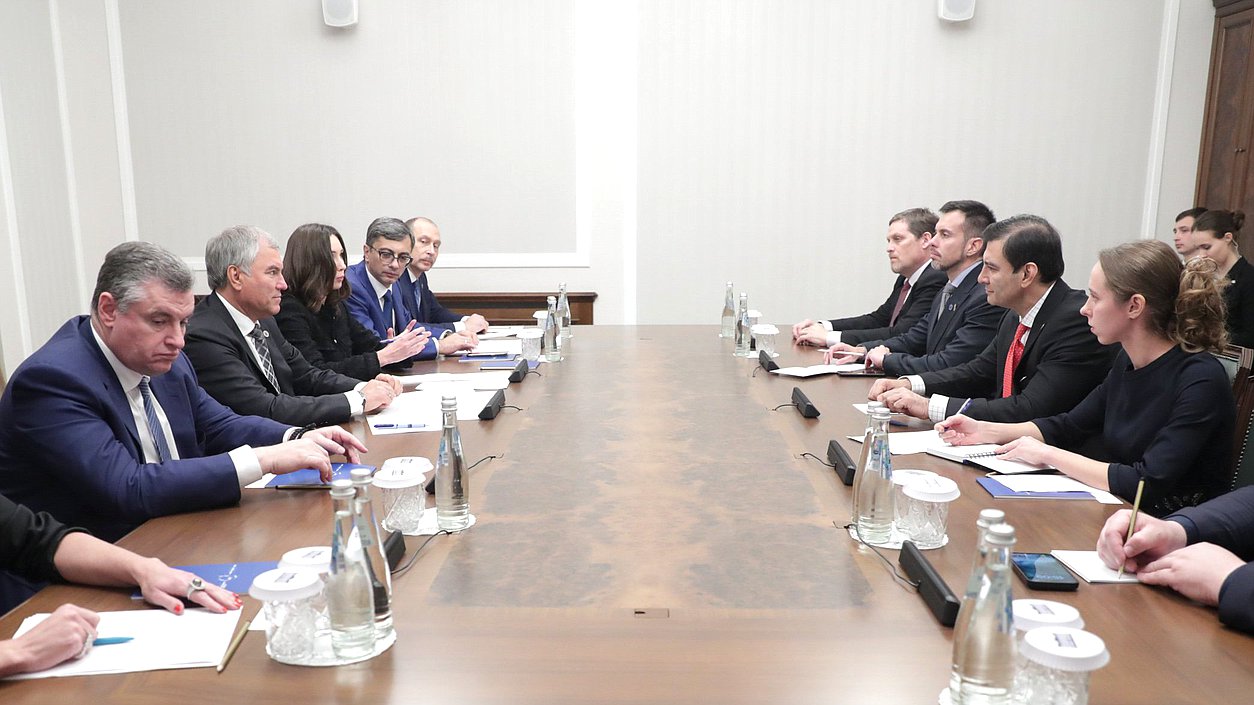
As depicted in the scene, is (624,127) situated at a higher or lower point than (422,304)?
higher

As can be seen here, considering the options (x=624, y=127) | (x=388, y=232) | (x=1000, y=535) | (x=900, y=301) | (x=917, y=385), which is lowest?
(x=917, y=385)

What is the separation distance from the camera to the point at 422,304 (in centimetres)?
537

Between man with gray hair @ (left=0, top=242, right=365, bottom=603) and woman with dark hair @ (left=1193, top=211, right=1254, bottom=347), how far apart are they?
4793 mm

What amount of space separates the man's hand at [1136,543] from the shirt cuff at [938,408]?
116cm

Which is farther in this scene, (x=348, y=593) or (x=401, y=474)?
(x=401, y=474)

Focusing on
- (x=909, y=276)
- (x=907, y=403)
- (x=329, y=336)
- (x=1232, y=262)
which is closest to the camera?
(x=907, y=403)

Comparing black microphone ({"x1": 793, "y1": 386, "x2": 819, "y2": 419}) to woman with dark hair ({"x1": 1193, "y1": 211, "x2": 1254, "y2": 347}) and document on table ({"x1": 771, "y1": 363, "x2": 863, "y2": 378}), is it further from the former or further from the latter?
woman with dark hair ({"x1": 1193, "y1": 211, "x2": 1254, "y2": 347})

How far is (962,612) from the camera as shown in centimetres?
119

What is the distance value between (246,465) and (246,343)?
106 cm

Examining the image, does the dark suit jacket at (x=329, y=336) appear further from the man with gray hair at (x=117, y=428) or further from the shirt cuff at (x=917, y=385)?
the shirt cuff at (x=917, y=385)

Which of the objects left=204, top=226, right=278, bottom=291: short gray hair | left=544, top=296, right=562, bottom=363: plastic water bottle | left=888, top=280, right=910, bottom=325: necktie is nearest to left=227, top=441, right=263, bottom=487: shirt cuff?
left=204, top=226, right=278, bottom=291: short gray hair

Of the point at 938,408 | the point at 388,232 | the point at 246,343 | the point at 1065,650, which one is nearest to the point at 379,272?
the point at 388,232

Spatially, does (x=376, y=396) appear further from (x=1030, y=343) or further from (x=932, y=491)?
(x=1030, y=343)

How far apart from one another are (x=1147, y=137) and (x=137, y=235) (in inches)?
275
